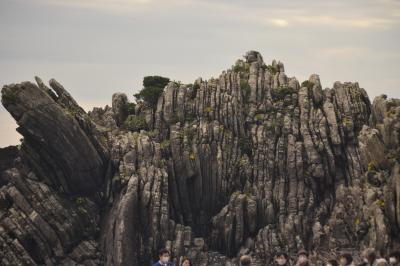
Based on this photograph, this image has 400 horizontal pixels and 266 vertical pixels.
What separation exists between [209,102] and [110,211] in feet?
61.9

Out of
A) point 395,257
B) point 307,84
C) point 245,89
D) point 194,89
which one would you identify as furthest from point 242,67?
point 395,257

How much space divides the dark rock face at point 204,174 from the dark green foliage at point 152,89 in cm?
133

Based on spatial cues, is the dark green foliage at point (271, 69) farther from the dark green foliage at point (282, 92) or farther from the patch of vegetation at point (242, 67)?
the dark green foliage at point (282, 92)

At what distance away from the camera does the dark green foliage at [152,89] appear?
101 meters

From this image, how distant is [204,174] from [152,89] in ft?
42.6

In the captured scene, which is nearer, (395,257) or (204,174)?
(395,257)

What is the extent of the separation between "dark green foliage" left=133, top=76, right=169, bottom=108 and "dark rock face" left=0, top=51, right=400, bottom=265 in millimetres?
1326

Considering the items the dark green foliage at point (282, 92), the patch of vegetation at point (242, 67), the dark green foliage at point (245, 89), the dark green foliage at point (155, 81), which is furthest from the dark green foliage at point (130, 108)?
the dark green foliage at point (282, 92)

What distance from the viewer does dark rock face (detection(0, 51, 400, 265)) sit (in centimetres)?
8856

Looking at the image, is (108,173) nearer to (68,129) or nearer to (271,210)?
(68,129)

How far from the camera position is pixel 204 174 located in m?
97.3

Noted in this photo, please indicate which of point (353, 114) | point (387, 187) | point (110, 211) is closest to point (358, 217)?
point (387, 187)

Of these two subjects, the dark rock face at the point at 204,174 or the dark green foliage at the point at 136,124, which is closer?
the dark rock face at the point at 204,174

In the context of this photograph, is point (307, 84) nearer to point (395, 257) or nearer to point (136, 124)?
point (136, 124)
